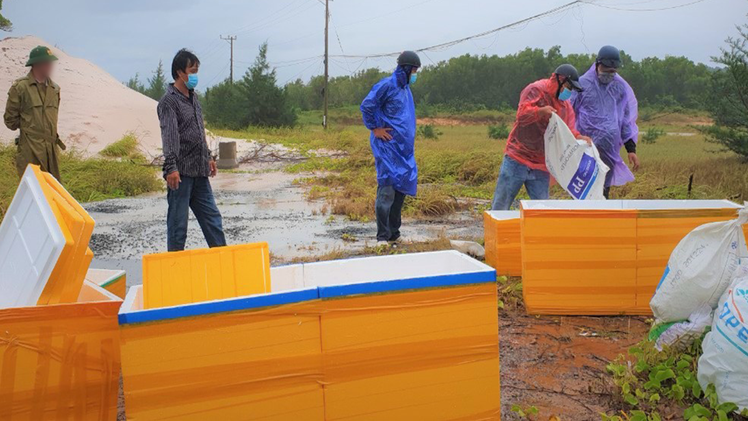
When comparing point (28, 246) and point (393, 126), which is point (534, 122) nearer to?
point (393, 126)

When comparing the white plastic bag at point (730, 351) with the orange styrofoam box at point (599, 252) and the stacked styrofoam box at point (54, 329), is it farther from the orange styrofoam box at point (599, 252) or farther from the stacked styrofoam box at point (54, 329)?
the stacked styrofoam box at point (54, 329)

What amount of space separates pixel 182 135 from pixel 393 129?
2.13 meters

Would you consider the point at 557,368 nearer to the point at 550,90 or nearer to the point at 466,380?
the point at 466,380

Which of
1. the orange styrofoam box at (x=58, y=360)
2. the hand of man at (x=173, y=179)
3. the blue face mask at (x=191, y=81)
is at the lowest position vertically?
the orange styrofoam box at (x=58, y=360)

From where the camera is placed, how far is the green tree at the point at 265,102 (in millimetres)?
33875

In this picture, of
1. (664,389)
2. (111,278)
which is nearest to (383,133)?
(111,278)

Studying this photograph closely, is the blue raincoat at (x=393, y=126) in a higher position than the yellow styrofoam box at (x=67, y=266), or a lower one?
higher

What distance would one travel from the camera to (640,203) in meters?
4.24

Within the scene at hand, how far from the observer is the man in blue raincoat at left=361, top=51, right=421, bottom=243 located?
19.7ft

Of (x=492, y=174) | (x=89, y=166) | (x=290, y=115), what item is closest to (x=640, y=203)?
(x=492, y=174)

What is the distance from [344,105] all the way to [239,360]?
46307 millimetres

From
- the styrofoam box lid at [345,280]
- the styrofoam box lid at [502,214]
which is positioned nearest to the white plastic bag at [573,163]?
the styrofoam box lid at [502,214]

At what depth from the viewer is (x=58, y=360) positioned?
6.98 feet

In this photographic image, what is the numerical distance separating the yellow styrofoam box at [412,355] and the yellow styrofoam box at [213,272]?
0.54m
